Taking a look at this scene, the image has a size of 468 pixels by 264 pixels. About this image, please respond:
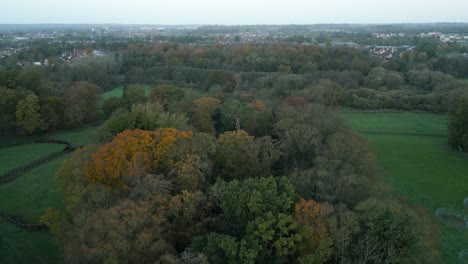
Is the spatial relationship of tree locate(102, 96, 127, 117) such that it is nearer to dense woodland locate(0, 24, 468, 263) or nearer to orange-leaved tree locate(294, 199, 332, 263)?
dense woodland locate(0, 24, 468, 263)

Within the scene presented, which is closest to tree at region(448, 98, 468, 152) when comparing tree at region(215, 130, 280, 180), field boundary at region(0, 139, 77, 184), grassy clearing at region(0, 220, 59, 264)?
tree at region(215, 130, 280, 180)

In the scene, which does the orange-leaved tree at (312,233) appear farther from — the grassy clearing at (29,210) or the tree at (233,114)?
the tree at (233,114)

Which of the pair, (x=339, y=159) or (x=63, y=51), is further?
(x=63, y=51)

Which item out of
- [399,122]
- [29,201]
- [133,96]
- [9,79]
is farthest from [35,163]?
[399,122]

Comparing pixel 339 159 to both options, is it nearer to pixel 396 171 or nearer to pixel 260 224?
pixel 260 224

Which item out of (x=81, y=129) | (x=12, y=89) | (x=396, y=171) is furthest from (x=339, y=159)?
(x=12, y=89)

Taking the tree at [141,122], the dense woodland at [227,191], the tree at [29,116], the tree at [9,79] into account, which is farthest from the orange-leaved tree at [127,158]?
the tree at [9,79]

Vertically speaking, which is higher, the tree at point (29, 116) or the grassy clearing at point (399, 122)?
the tree at point (29, 116)

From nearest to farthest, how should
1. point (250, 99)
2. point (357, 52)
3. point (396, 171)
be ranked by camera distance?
1. point (396, 171)
2. point (250, 99)
3. point (357, 52)
